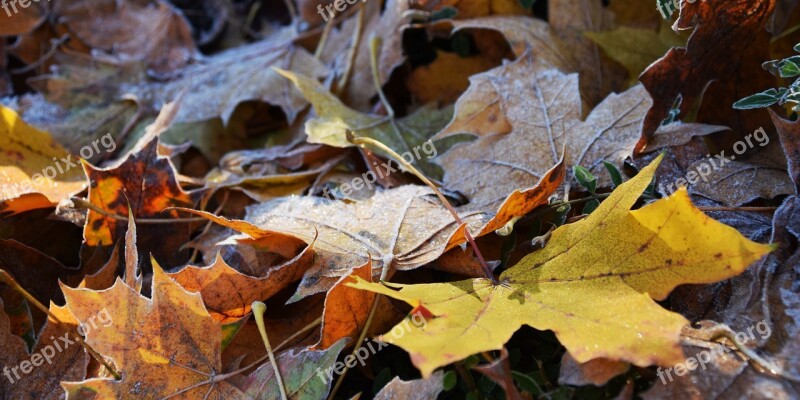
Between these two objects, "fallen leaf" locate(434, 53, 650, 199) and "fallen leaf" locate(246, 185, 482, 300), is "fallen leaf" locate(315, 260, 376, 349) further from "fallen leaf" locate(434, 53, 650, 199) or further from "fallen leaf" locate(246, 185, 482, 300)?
"fallen leaf" locate(434, 53, 650, 199)

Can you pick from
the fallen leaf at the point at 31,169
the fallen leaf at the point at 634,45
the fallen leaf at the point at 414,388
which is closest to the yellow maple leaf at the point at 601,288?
the fallen leaf at the point at 414,388

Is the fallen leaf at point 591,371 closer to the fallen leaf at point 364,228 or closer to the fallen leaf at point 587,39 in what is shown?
the fallen leaf at point 364,228

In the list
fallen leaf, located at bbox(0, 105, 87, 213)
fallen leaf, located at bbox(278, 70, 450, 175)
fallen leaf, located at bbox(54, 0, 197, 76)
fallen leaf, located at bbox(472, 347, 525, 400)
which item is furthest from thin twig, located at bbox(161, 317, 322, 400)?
fallen leaf, located at bbox(54, 0, 197, 76)

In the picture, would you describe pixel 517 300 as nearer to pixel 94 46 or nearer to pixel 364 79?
pixel 364 79

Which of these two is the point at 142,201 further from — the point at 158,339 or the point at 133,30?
the point at 133,30

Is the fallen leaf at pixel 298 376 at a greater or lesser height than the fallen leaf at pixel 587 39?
lesser

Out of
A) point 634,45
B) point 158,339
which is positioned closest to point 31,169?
point 158,339

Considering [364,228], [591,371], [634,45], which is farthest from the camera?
[634,45]

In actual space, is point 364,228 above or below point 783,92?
below
